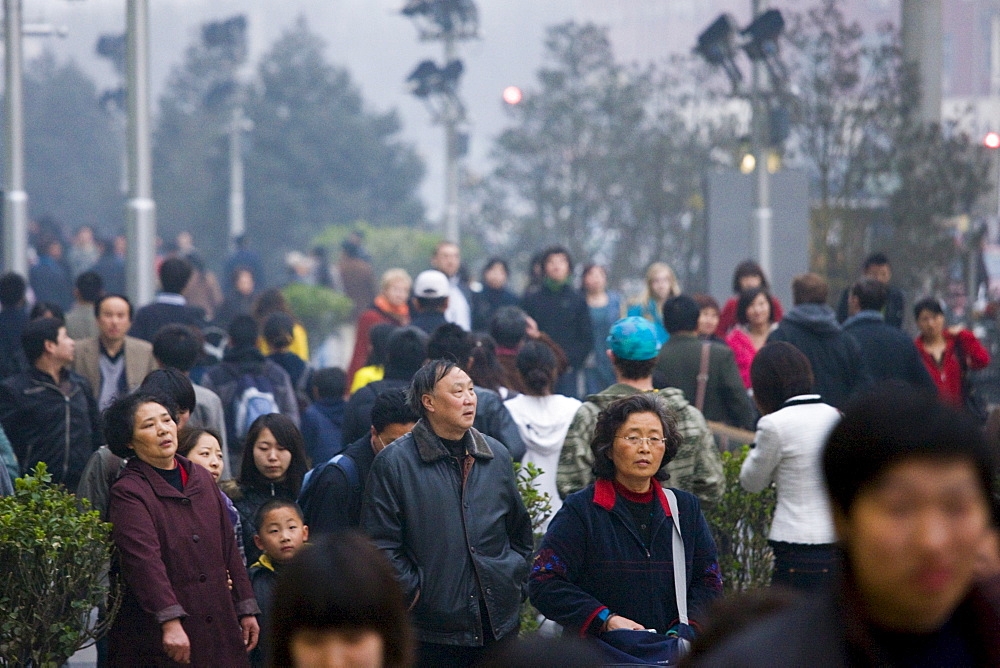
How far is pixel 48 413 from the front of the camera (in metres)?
7.75

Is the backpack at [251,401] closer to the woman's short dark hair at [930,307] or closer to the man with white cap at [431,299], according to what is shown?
the man with white cap at [431,299]

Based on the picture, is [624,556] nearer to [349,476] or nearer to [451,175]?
[349,476]

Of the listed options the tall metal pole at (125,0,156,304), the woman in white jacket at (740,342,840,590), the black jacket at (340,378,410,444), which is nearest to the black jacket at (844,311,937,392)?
the woman in white jacket at (740,342,840,590)

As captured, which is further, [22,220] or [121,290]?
[121,290]

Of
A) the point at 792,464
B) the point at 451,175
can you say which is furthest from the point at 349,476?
the point at 451,175

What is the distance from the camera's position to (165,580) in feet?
17.1

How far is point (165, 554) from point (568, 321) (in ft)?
21.7

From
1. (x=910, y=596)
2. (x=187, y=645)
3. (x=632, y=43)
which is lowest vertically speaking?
(x=187, y=645)

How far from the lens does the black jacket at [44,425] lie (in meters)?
7.73

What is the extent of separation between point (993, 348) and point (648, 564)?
11626 mm

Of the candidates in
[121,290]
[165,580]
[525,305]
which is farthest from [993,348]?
[165,580]

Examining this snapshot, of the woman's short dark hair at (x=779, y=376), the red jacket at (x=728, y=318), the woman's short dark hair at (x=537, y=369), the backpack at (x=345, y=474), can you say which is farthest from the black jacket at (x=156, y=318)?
the woman's short dark hair at (x=779, y=376)

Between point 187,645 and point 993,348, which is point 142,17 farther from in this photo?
point 993,348

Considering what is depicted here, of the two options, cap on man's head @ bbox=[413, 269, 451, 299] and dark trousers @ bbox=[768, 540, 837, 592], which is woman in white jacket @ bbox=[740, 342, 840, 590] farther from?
cap on man's head @ bbox=[413, 269, 451, 299]
